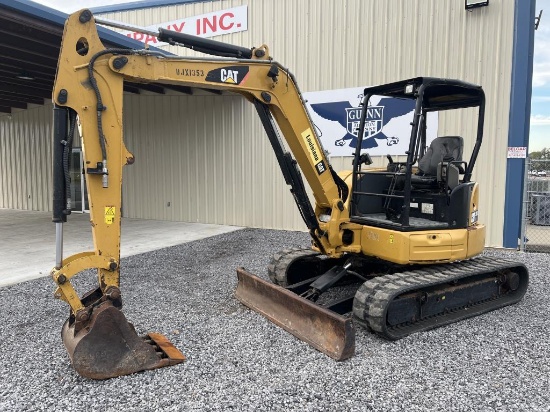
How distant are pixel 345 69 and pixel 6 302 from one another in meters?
8.72

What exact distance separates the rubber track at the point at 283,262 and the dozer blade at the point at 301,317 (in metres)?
0.56

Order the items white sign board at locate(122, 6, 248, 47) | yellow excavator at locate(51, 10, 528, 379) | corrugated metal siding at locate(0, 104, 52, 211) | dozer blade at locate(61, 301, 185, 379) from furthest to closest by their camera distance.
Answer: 1. corrugated metal siding at locate(0, 104, 52, 211)
2. white sign board at locate(122, 6, 248, 47)
3. yellow excavator at locate(51, 10, 528, 379)
4. dozer blade at locate(61, 301, 185, 379)

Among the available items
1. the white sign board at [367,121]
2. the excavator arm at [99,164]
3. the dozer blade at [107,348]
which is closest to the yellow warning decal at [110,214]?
the excavator arm at [99,164]

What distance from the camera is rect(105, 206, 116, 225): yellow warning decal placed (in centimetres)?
388

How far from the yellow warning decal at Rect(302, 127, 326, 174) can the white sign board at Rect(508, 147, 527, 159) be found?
5741 millimetres

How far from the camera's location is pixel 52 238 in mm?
10992

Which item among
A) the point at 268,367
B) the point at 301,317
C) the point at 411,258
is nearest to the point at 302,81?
the point at 411,258

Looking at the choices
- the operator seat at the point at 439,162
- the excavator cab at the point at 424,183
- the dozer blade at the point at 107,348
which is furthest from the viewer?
the operator seat at the point at 439,162

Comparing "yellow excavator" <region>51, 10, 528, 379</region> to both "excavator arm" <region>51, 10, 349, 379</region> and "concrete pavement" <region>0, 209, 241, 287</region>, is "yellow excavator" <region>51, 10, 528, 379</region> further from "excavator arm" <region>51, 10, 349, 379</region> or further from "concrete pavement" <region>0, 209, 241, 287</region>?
"concrete pavement" <region>0, 209, 241, 287</region>

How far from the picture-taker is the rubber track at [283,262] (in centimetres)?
607

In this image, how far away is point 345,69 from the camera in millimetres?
10898

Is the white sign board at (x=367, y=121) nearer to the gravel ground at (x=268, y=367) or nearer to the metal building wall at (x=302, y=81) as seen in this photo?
the metal building wall at (x=302, y=81)

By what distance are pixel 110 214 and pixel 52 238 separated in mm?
8240

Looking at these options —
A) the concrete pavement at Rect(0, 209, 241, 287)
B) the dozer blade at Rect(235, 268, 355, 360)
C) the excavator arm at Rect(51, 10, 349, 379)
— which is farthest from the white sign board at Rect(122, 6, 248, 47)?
the dozer blade at Rect(235, 268, 355, 360)
